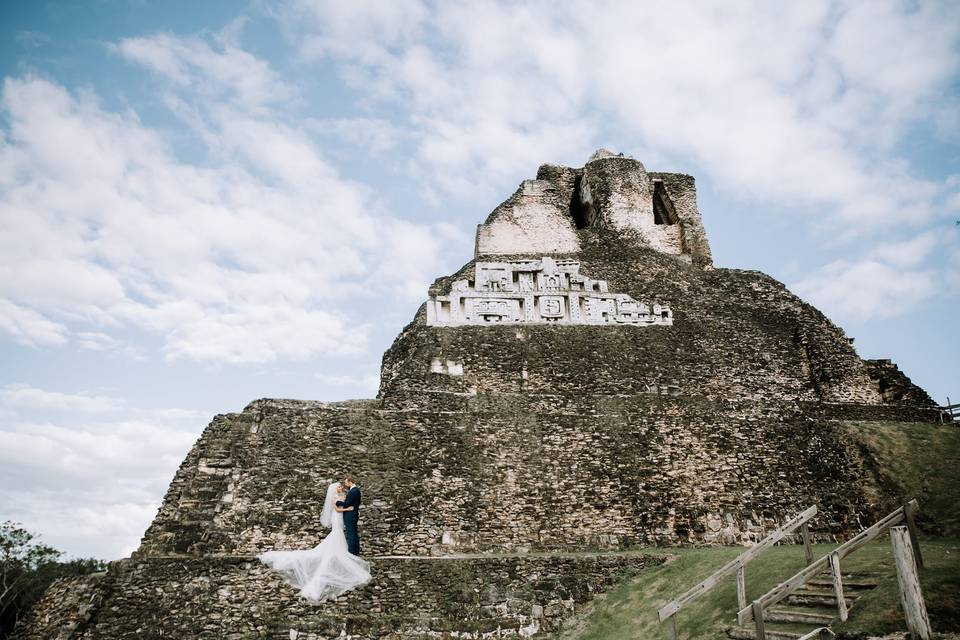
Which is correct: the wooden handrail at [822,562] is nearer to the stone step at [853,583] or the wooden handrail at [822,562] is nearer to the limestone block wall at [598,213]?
the stone step at [853,583]

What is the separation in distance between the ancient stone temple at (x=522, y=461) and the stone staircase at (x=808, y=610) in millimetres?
3675

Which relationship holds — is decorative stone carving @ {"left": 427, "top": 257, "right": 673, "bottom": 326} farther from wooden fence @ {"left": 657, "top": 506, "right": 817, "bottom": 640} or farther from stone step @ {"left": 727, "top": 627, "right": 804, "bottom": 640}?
stone step @ {"left": 727, "top": 627, "right": 804, "bottom": 640}

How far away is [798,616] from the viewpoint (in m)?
7.39

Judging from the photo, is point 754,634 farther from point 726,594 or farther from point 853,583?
point 726,594

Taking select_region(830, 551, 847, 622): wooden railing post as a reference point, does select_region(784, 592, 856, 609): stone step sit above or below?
Result: below

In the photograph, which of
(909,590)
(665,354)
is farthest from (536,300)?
(909,590)

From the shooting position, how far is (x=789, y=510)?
1379cm

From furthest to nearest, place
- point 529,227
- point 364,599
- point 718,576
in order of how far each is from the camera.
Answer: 1. point 529,227
2. point 364,599
3. point 718,576

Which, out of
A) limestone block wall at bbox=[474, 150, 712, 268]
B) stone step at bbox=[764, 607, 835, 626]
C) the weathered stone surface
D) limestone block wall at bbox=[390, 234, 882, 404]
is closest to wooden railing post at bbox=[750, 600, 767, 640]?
stone step at bbox=[764, 607, 835, 626]

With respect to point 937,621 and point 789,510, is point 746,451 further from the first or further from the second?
point 937,621

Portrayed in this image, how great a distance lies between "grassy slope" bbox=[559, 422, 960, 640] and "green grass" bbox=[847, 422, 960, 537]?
0.06 ft

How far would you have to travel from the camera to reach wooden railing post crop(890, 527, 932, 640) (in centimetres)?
610

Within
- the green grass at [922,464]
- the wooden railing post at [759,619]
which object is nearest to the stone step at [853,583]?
the wooden railing post at [759,619]

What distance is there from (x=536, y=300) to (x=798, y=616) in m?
11.8
